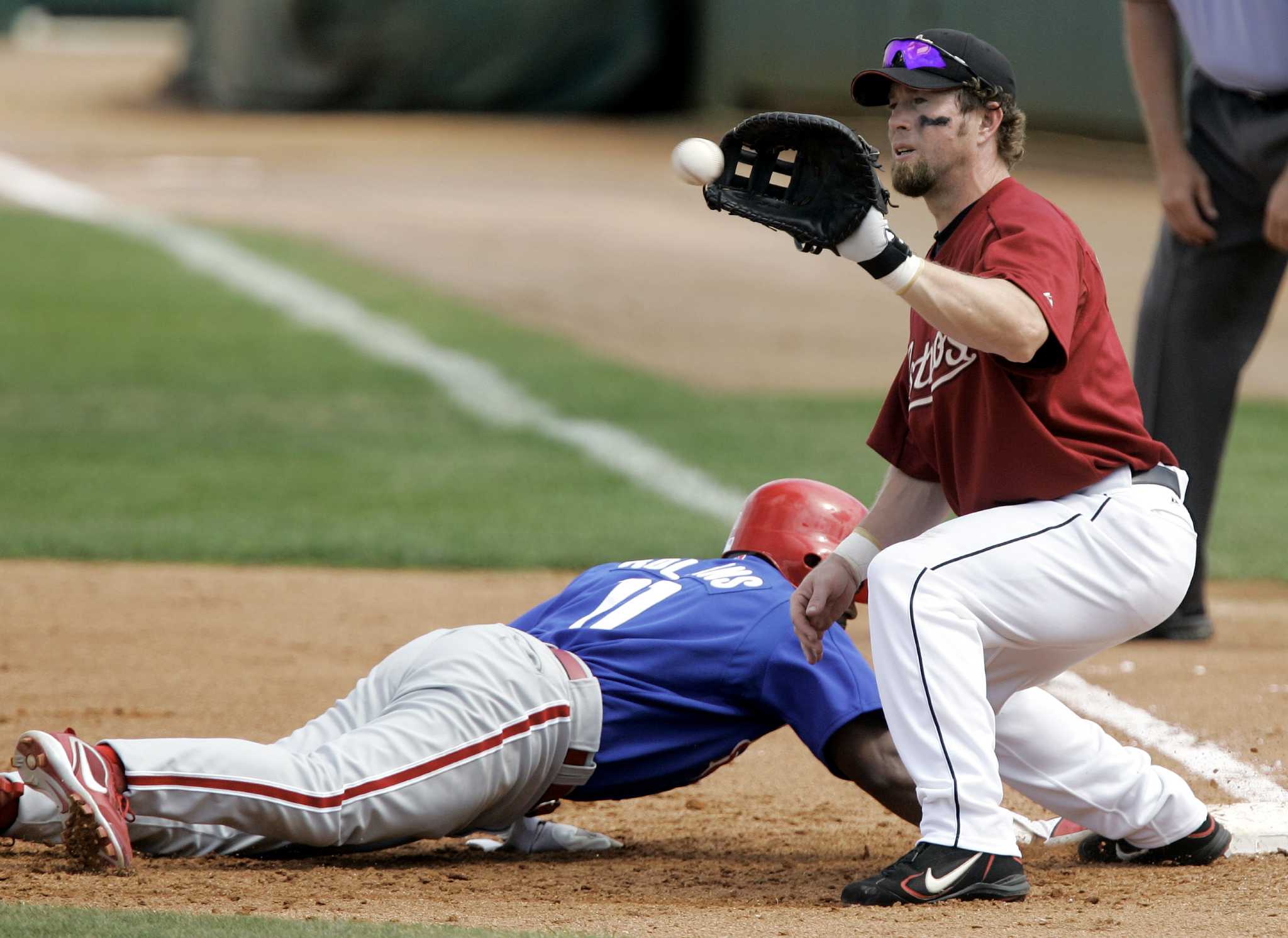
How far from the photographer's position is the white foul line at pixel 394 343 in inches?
307

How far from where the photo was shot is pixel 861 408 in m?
9.22

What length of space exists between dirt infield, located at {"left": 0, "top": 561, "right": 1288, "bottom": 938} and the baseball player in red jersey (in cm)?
16

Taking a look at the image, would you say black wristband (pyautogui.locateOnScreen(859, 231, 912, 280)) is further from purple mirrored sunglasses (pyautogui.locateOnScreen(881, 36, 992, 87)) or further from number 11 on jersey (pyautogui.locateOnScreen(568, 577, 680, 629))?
number 11 on jersey (pyautogui.locateOnScreen(568, 577, 680, 629))

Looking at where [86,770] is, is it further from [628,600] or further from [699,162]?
[699,162]

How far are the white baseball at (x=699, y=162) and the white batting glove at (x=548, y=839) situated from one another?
4.45ft

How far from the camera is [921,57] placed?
3.21m

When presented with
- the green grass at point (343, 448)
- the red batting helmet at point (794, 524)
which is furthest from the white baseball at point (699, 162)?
the green grass at point (343, 448)

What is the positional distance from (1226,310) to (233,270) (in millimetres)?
9253

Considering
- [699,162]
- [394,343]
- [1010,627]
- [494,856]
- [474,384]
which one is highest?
[699,162]

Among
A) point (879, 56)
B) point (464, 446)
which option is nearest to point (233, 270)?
point (464, 446)

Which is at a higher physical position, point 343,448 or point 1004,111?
point 1004,111

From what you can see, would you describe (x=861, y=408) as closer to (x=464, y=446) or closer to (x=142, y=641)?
(x=464, y=446)

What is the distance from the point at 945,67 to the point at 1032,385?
581 mm

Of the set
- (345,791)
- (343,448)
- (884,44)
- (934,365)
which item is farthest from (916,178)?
(884,44)
